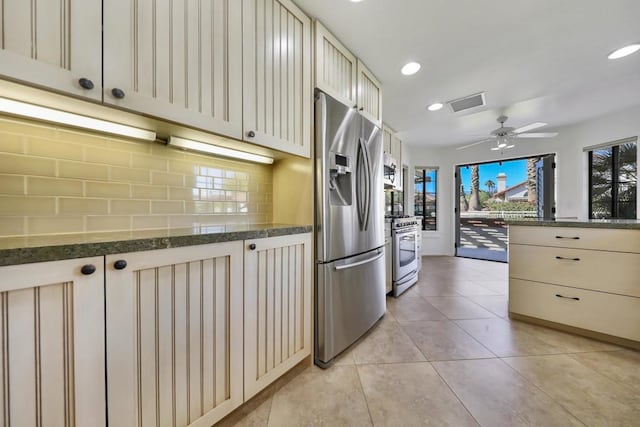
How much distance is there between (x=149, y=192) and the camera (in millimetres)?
1269

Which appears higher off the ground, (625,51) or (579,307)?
(625,51)

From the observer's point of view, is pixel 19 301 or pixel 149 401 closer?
pixel 19 301

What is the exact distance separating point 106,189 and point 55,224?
0.75ft

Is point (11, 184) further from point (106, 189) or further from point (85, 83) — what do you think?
point (85, 83)

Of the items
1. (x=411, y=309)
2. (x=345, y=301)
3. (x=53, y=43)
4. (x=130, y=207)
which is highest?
(x=53, y=43)

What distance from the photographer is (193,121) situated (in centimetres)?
104

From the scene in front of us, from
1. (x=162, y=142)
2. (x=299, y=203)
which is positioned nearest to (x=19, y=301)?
(x=162, y=142)

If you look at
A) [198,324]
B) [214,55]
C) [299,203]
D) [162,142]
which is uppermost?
[214,55]

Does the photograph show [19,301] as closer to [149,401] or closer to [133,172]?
[149,401]

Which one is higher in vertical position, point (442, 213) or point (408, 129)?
point (408, 129)

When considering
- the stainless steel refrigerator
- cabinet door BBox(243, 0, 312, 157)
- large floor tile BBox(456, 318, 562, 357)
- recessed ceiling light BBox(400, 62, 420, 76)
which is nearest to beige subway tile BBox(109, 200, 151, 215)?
cabinet door BBox(243, 0, 312, 157)

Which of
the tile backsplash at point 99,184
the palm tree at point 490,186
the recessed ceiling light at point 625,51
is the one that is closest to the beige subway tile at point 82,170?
the tile backsplash at point 99,184

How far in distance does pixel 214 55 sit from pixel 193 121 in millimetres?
333

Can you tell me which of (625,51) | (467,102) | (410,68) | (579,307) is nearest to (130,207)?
(410,68)
